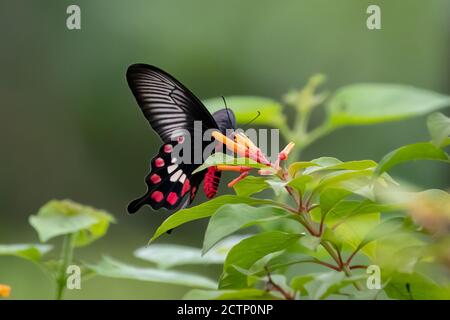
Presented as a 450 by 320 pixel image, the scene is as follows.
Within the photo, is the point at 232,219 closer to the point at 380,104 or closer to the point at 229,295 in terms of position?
the point at 229,295

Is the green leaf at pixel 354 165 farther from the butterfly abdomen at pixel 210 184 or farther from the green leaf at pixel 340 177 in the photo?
the butterfly abdomen at pixel 210 184

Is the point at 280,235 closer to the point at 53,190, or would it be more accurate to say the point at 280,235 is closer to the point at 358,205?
the point at 358,205

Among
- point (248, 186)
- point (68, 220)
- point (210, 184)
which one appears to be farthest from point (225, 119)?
point (248, 186)

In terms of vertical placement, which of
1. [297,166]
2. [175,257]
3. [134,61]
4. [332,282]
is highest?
[134,61]

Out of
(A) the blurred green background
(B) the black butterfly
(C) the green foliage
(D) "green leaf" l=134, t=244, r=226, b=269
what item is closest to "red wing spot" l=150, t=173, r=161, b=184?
(B) the black butterfly

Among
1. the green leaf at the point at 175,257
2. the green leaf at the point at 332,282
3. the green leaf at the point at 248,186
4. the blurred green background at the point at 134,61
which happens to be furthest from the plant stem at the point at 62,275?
the blurred green background at the point at 134,61

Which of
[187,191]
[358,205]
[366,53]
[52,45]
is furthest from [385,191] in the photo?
[52,45]

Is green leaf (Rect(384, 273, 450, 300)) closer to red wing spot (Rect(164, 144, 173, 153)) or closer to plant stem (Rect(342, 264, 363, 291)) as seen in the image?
plant stem (Rect(342, 264, 363, 291))
